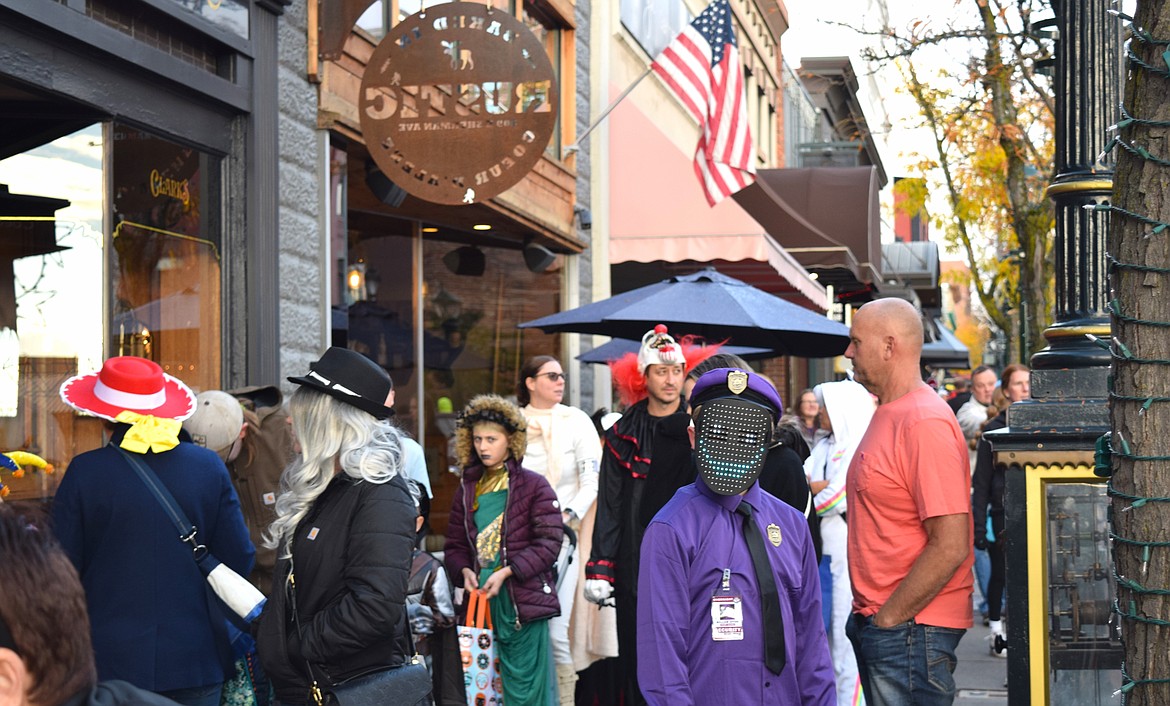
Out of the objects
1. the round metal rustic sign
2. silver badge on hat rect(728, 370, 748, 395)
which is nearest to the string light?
silver badge on hat rect(728, 370, 748, 395)

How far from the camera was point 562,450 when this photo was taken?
9000 mm

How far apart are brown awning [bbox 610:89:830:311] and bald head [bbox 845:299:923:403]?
344 inches

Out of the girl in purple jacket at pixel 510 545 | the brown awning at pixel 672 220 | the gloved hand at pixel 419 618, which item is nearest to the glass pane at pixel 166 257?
the girl in purple jacket at pixel 510 545

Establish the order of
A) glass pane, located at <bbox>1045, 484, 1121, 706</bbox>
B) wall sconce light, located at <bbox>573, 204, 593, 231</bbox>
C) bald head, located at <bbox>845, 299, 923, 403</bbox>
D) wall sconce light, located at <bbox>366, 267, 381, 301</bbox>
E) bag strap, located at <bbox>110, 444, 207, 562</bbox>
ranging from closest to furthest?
bald head, located at <bbox>845, 299, 923, 403</bbox>
bag strap, located at <bbox>110, 444, 207, 562</bbox>
glass pane, located at <bbox>1045, 484, 1121, 706</bbox>
wall sconce light, located at <bbox>366, 267, 381, 301</bbox>
wall sconce light, located at <bbox>573, 204, 593, 231</bbox>

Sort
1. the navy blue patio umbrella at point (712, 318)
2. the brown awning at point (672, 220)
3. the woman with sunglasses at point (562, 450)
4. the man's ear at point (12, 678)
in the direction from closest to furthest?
the man's ear at point (12, 678)
the woman with sunglasses at point (562, 450)
the navy blue patio umbrella at point (712, 318)
the brown awning at point (672, 220)

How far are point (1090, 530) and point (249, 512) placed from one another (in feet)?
12.3

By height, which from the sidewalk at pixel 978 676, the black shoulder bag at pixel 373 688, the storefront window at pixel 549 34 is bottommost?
the sidewalk at pixel 978 676

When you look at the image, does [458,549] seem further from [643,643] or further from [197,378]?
[643,643]

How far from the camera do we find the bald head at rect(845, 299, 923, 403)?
512cm

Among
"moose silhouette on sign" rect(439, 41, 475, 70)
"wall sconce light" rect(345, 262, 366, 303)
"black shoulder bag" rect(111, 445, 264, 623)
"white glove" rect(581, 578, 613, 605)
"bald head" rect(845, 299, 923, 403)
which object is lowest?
"white glove" rect(581, 578, 613, 605)

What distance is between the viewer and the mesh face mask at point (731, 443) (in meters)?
4.18

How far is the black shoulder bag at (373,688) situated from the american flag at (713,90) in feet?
27.1

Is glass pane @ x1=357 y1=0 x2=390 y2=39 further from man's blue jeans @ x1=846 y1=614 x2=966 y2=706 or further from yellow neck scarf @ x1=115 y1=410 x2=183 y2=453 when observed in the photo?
man's blue jeans @ x1=846 y1=614 x2=966 y2=706

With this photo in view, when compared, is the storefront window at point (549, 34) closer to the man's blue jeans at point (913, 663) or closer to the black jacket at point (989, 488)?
the black jacket at point (989, 488)
